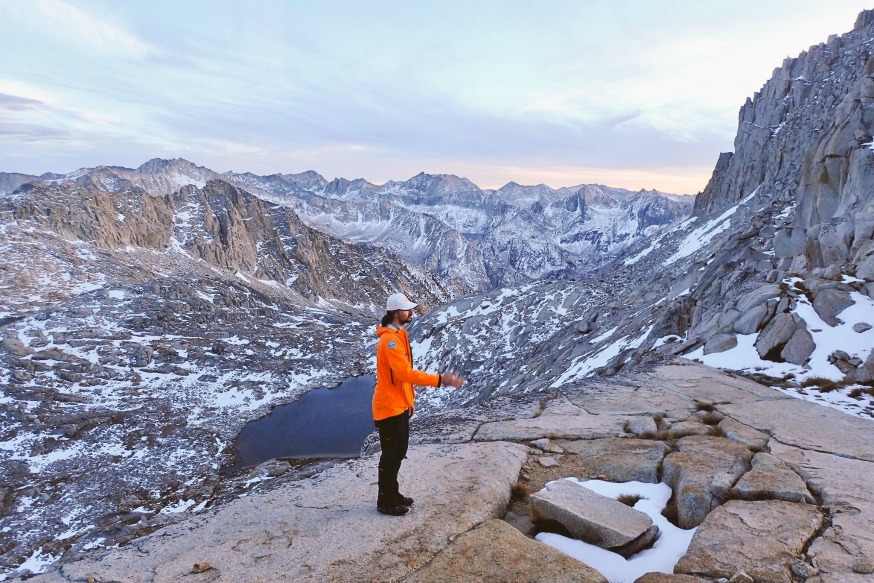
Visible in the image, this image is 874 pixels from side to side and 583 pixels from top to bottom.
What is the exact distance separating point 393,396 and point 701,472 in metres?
4.81

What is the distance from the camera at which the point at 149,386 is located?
7656 centimetres

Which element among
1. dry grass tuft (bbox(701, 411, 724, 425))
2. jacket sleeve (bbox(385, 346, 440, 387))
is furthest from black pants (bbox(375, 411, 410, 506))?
dry grass tuft (bbox(701, 411, 724, 425))

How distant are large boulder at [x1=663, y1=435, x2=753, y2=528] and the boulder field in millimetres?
28

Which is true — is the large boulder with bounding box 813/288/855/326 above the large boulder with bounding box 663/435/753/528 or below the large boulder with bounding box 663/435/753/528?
above

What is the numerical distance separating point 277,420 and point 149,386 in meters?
23.1

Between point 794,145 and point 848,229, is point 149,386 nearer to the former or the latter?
point 848,229

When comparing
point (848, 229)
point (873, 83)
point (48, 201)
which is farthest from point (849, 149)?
point (48, 201)

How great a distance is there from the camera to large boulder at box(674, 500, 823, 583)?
16.4 feet

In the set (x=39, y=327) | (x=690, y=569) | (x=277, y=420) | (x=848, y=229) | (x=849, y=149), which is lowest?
(x=277, y=420)

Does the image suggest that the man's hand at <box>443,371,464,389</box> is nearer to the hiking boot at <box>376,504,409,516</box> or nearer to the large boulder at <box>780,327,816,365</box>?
the hiking boot at <box>376,504,409,516</box>

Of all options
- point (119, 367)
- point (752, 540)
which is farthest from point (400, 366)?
point (119, 367)

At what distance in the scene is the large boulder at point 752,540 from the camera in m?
5.00

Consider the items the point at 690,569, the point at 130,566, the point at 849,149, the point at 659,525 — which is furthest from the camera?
the point at 849,149

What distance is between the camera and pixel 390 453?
6.65 metres
